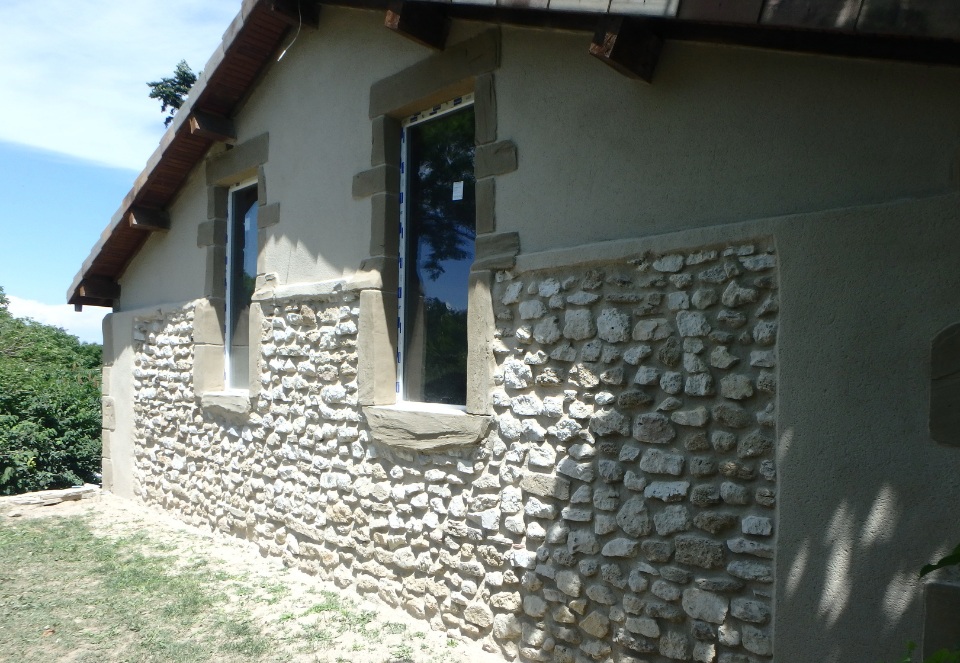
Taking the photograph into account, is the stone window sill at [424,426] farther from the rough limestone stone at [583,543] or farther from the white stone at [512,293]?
the rough limestone stone at [583,543]

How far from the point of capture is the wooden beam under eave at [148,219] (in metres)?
8.09

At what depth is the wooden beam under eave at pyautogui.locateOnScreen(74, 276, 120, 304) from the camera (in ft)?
30.0

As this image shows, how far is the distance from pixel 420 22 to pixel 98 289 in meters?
6.41

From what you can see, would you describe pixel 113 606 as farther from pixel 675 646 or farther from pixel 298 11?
pixel 298 11

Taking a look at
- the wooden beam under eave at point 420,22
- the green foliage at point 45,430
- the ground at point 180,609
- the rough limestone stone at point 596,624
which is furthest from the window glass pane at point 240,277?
the rough limestone stone at point 596,624

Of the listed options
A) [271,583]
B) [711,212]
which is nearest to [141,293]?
[271,583]

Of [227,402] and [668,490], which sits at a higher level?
[227,402]

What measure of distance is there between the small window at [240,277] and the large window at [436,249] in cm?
246

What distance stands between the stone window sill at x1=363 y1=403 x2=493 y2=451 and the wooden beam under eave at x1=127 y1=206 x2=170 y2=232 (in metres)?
4.33

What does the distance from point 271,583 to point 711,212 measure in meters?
4.29

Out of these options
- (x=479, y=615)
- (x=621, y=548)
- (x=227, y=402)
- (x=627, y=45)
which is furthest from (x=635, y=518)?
(x=227, y=402)

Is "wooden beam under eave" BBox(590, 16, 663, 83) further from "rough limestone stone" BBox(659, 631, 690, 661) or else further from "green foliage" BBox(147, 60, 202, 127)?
"green foliage" BBox(147, 60, 202, 127)

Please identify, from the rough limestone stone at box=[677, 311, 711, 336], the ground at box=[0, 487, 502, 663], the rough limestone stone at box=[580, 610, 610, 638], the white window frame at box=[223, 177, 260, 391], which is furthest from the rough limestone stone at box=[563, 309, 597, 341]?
the white window frame at box=[223, 177, 260, 391]

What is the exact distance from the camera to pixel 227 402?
22.5 ft
